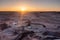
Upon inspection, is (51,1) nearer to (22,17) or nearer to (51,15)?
(51,15)

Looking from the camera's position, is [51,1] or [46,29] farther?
[51,1]

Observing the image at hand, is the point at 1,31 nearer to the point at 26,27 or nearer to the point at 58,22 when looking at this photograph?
the point at 26,27

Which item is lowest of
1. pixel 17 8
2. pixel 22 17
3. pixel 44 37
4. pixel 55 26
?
pixel 44 37

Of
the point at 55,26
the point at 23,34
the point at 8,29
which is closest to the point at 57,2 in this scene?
→ the point at 55,26

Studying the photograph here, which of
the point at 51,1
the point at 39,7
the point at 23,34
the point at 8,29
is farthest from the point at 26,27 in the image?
the point at 51,1

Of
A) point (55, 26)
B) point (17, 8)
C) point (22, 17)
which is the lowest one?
point (55, 26)

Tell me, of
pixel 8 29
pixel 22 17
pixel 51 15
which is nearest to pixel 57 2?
pixel 51 15

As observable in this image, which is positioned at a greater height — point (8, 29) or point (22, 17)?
point (22, 17)

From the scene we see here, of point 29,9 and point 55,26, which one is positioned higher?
point 29,9

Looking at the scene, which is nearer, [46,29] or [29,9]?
[46,29]
